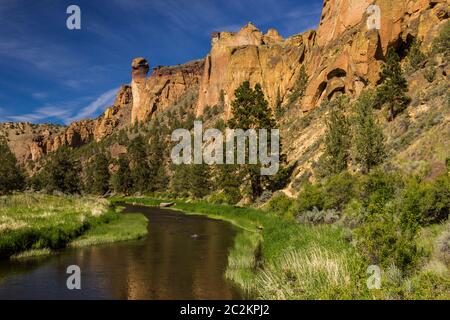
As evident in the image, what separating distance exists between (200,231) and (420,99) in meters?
29.1

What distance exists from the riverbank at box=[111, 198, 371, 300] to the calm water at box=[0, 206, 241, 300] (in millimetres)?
1158

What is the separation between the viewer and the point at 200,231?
3872cm

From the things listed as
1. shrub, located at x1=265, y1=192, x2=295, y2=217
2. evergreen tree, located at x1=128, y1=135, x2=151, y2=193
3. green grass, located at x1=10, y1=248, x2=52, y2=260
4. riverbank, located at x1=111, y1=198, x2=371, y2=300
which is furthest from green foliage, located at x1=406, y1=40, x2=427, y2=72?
evergreen tree, located at x1=128, y1=135, x2=151, y2=193

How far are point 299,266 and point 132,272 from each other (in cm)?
1005

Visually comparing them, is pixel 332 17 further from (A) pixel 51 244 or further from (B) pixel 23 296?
(B) pixel 23 296

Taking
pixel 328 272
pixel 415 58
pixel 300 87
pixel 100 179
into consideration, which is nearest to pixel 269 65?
pixel 300 87

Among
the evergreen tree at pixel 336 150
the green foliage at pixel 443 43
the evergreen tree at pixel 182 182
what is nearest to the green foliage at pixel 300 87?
the evergreen tree at pixel 182 182

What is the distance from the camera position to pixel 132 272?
69.8ft

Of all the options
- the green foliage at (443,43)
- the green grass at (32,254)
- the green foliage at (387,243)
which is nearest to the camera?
the green foliage at (387,243)

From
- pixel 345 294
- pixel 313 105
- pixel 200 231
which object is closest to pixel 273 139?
pixel 313 105

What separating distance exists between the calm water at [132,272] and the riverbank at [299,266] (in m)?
1.16

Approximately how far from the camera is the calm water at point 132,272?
1725 cm

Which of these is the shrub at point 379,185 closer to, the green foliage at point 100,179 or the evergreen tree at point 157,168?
the evergreen tree at point 157,168
